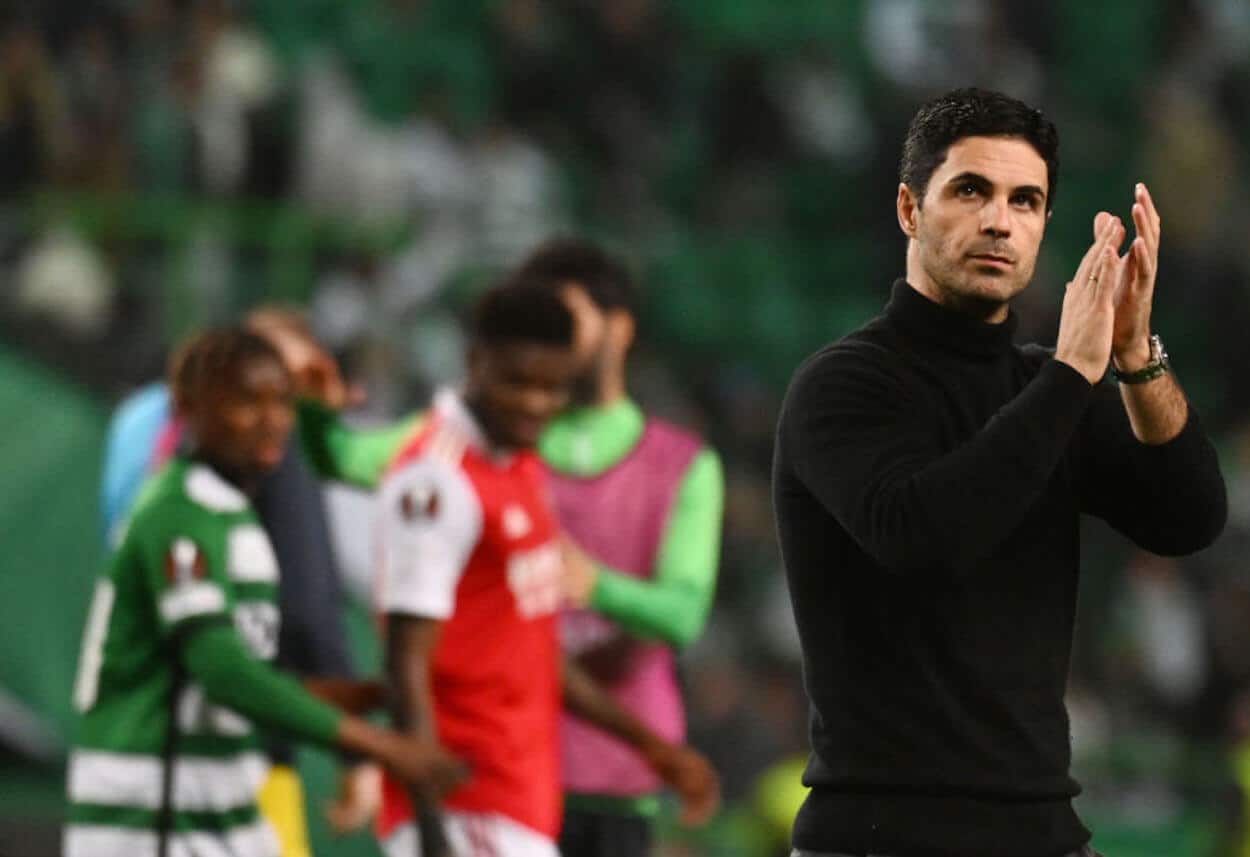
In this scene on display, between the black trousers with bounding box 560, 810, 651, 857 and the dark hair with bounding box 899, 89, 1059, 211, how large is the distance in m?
2.43

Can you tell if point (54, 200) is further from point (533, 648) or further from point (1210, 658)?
point (533, 648)

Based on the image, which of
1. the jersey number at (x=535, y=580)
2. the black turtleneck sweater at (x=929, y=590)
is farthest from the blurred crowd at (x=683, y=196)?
the black turtleneck sweater at (x=929, y=590)

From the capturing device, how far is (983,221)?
3.30m

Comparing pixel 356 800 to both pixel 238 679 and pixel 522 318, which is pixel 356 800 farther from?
pixel 522 318

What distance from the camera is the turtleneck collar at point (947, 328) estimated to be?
3.38 metres

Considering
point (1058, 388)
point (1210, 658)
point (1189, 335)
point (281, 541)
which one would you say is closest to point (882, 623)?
point (1058, 388)

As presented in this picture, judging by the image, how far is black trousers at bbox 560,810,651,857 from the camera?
5465 millimetres

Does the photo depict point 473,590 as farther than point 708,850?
No

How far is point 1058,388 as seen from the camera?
3.14 metres

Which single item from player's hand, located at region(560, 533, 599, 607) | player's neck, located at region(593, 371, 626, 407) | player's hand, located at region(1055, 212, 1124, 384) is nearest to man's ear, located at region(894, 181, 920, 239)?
player's hand, located at region(1055, 212, 1124, 384)

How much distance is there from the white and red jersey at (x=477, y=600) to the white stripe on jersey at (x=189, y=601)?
16.5 inches

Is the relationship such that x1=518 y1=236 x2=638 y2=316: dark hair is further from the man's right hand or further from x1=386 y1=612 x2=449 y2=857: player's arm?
the man's right hand

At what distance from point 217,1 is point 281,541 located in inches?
313

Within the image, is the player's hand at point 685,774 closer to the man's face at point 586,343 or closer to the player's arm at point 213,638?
the man's face at point 586,343
